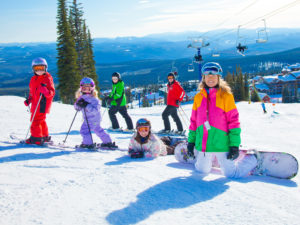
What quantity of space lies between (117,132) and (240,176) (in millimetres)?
5495

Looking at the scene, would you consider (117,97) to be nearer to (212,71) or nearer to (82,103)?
(82,103)

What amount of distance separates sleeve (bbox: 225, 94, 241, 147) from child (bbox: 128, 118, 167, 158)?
1674mm

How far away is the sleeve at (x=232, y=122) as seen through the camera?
320 cm

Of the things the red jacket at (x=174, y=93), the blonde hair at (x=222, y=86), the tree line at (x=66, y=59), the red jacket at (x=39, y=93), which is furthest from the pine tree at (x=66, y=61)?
the blonde hair at (x=222, y=86)

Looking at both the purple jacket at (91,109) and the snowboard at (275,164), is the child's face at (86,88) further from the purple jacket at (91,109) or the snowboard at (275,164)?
the snowboard at (275,164)

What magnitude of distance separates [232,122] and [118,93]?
5126 mm

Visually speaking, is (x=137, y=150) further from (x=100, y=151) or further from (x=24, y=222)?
(x=24, y=222)

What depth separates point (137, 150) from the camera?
4688 millimetres

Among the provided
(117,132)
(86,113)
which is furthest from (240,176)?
(117,132)

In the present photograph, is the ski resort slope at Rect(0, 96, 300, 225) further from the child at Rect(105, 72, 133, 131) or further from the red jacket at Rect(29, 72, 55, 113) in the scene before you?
the child at Rect(105, 72, 133, 131)

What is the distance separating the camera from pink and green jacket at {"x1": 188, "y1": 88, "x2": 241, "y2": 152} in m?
3.22

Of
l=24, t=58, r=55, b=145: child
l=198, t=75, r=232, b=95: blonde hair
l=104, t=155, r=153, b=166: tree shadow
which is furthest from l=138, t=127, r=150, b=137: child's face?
l=24, t=58, r=55, b=145: child

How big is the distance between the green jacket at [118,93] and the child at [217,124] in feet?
15.1

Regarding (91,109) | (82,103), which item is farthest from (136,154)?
(82,103)
